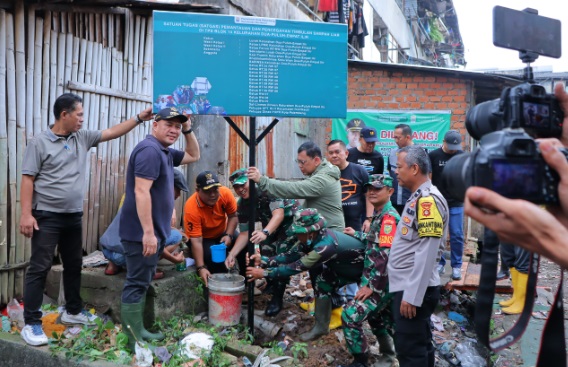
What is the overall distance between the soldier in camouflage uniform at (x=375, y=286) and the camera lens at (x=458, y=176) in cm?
251

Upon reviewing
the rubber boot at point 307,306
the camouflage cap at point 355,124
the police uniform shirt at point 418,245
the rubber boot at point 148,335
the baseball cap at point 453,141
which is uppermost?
the camouflage cap at point 355,124

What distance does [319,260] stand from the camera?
4.88m

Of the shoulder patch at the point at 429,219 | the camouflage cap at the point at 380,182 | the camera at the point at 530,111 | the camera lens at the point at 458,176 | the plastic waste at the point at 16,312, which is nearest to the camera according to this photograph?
the camera lens at the point at 458,176

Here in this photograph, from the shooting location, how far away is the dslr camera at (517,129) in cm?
147

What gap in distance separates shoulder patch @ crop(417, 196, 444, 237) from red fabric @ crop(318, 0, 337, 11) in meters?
8.52

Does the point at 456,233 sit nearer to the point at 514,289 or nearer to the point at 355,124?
the point at 514,289

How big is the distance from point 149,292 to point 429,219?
2664mm

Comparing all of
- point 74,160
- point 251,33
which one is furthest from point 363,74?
point 74,160

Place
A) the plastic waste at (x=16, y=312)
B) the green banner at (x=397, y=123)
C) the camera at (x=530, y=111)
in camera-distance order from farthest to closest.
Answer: the green banner at (x=397, y=123), the plastic waste at (x=16, y=312), the camera at (x=530, y=111)

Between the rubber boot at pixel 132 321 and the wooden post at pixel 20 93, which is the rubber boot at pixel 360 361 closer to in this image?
the rubber boot at pixel 132 321

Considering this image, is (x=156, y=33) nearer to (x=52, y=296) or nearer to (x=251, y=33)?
(x=251, y=33)

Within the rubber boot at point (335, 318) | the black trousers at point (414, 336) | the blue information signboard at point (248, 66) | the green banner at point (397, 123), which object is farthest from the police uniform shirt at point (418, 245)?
the green banner at point (397, 123)

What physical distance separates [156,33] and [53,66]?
5.07 ft

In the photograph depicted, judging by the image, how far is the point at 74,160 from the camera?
174 inches
